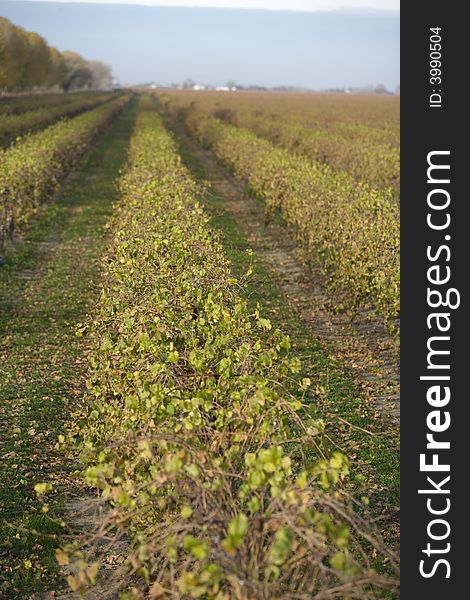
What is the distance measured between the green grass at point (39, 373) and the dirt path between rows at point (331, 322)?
350cm

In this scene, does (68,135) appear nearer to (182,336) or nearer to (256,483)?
(182,336)

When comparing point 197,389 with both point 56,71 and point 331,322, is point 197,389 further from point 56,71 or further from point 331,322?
point 56,71

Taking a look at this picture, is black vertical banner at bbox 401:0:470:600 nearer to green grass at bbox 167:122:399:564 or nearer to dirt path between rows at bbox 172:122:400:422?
green grass at bbox 167:122:399:564

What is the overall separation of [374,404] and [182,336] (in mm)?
4253

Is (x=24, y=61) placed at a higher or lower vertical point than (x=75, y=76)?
lower

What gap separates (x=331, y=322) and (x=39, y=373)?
4.90 m

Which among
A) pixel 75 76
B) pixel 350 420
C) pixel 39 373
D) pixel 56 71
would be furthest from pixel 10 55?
pixel 75 76

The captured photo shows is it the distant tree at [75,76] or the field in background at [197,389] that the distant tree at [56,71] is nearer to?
the distant tree at [75,76]

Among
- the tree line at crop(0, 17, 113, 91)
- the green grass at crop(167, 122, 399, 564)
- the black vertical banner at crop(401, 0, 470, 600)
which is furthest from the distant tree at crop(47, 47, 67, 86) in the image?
the black vertical banner at crop(401, 0, 470, 600)

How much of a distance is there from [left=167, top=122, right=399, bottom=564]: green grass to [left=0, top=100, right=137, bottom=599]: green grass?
248 centimetres

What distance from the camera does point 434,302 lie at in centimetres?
458

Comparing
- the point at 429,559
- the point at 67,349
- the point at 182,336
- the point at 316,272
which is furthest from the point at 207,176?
the point at 429,559

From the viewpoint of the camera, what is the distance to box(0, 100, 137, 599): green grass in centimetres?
673

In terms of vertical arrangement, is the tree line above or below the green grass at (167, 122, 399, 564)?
above
